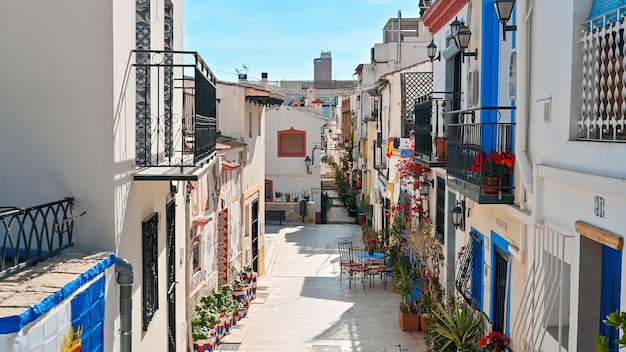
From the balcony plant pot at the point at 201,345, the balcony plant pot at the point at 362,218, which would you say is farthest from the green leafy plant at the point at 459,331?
the balcony plant pot at the point at 362,218

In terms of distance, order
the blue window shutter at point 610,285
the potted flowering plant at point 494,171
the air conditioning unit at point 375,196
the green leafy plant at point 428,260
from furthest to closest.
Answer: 1. the air conditioning unit at point 375,196
2. the green leafy plant at point 428,260
3. the potted flowering plant at point 494,171
4. the blue window shutter at point 610,285

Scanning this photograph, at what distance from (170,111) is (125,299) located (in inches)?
91.8

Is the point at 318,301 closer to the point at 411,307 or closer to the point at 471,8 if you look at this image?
the point at 411,307

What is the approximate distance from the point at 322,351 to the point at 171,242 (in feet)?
15.3

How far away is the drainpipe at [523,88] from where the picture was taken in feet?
24.4

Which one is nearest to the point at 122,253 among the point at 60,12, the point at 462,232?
the point at 60,12

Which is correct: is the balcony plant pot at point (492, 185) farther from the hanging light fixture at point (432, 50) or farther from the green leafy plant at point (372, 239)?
the green leafy plant at point (372, 239)

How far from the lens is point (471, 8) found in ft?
35.5

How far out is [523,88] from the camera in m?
7.52

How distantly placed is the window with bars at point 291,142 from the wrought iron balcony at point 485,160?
92.0 feet

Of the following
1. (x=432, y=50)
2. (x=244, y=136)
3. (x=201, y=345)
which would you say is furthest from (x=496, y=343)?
(x=244, y=136)

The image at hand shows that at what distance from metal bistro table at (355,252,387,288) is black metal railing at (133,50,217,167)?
37.4 ft

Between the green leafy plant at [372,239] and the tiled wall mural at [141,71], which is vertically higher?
the tiled wall mural at [141,71]

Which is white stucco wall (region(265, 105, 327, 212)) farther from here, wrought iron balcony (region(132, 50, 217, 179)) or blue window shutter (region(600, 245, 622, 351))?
blue window shutter (region(600, 245, 622, 351))
